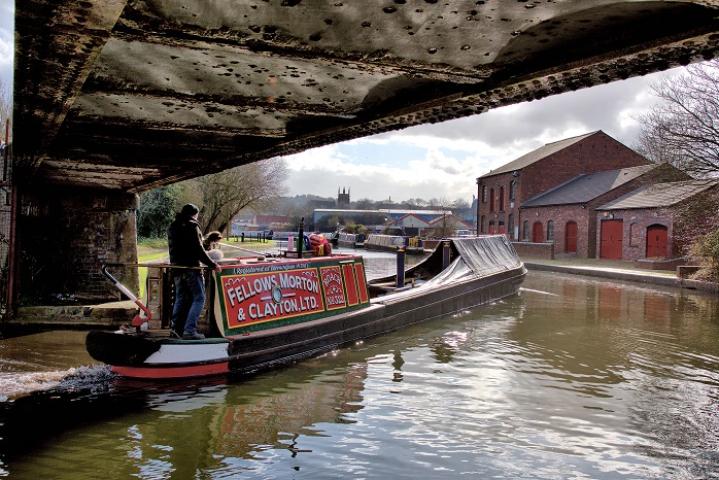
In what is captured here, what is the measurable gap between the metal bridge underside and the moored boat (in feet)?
8.65

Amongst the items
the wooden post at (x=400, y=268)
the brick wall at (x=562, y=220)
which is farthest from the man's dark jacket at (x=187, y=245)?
the brick wall at (x=562, y=220)

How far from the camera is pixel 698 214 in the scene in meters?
20.8

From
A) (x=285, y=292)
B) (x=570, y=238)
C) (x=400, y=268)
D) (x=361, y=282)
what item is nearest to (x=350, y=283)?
(x=361, y=282)

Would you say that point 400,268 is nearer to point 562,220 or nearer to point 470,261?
point 470,261

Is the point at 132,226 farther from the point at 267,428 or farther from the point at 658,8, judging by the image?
the point at 658,8

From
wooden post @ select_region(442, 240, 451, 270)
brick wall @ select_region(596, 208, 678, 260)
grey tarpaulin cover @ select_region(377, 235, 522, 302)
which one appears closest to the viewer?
grey tarpaulin cover @ select_region(377, 235, 522, 302)

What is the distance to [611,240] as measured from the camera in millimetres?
29391

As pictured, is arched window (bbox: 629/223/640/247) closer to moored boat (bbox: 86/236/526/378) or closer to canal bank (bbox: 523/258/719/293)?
canal bank (bbox: 523/258/719/293)

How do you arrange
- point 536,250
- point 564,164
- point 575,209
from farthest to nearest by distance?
point 564,164 → point 575,209 → point 536,250

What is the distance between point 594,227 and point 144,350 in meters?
28.6

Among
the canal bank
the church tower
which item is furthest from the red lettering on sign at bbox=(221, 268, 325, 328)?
the church tower

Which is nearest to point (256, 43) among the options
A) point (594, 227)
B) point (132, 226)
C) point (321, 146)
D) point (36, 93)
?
point (36, 93)

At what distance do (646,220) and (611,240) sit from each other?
3337mm

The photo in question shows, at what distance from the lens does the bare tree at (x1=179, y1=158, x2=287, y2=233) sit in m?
32.8
